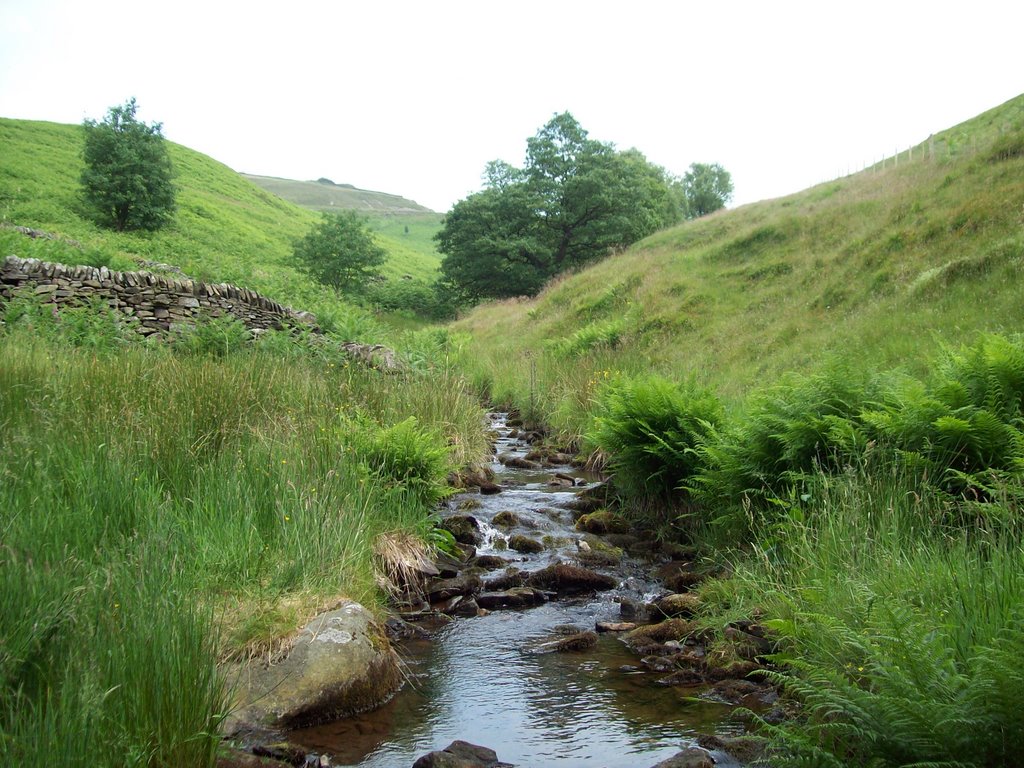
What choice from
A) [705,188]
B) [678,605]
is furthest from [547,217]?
[705,188]

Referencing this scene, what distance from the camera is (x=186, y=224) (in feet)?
117

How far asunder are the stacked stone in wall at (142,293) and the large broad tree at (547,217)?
73.7 feet

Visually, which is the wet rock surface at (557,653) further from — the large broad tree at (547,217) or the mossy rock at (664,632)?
the large broad tree at (547,217)

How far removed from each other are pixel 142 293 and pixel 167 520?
942cm

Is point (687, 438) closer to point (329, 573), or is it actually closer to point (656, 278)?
point (329, 573)

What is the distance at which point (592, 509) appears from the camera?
8.27 metres

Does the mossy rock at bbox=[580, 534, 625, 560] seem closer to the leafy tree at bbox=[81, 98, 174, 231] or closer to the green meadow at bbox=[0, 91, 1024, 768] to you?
the green meadow at bbox=[0, 91, 1024, 768]

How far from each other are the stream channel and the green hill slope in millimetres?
4288

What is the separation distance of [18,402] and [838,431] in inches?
252

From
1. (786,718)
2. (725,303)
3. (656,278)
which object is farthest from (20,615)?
(656,278)

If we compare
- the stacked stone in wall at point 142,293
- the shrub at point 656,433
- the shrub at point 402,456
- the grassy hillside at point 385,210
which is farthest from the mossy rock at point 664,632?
the grassy hillside at point 385,210

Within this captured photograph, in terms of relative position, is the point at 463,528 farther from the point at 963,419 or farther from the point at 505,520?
the point at 963,419

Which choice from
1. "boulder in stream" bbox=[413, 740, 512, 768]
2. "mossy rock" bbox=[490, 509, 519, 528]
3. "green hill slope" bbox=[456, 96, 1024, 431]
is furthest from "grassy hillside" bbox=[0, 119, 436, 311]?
"boulder in stream" bbox=[413, 740, 512, 768]

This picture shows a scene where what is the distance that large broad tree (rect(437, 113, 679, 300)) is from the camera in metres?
35.9
